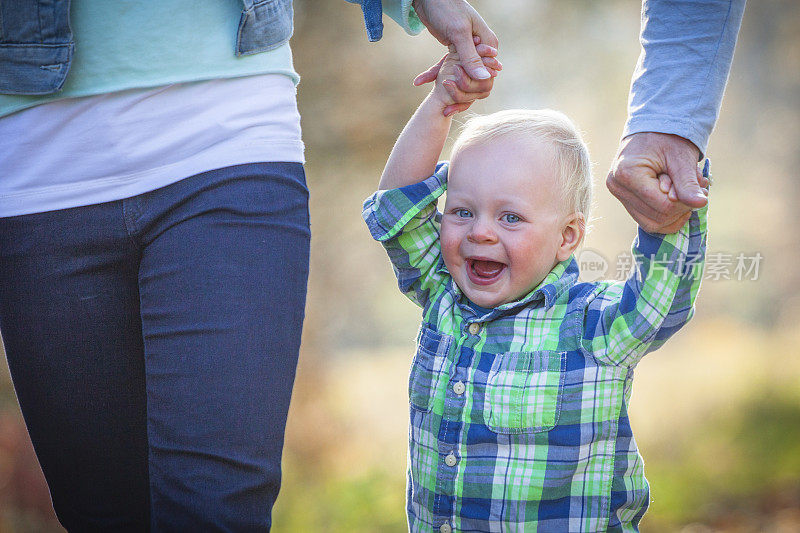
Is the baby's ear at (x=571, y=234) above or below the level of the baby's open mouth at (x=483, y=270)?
above

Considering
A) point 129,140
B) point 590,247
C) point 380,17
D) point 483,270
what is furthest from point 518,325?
point 590,247

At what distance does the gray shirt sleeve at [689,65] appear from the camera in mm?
1313

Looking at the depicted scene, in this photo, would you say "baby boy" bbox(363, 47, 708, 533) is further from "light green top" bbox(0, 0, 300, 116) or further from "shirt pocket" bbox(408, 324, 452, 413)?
"light green top" bbox(0, 0, 300, 116)

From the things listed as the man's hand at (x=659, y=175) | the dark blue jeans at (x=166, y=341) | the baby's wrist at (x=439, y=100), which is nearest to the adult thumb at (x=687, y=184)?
the man's hand at (x=659, y=175)

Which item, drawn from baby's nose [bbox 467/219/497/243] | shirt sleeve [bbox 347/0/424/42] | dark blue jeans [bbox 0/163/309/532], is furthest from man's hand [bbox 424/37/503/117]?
dark blue jeans [bbox 0/163/309/532]

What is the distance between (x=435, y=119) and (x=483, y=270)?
1.19 ft

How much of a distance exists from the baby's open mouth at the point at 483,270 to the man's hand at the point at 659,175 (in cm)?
37

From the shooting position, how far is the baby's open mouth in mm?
1653

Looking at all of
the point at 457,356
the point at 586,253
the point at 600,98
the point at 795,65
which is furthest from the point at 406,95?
the point at 795,65

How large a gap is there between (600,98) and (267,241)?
457cm

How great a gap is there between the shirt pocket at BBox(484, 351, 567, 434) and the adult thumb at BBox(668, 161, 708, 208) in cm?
43

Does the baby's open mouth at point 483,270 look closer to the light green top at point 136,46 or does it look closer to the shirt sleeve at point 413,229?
the shirt sleeve at point 413,229

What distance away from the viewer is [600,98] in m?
5.54

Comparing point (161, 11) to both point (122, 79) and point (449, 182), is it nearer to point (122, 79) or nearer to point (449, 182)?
point (122, 79)
